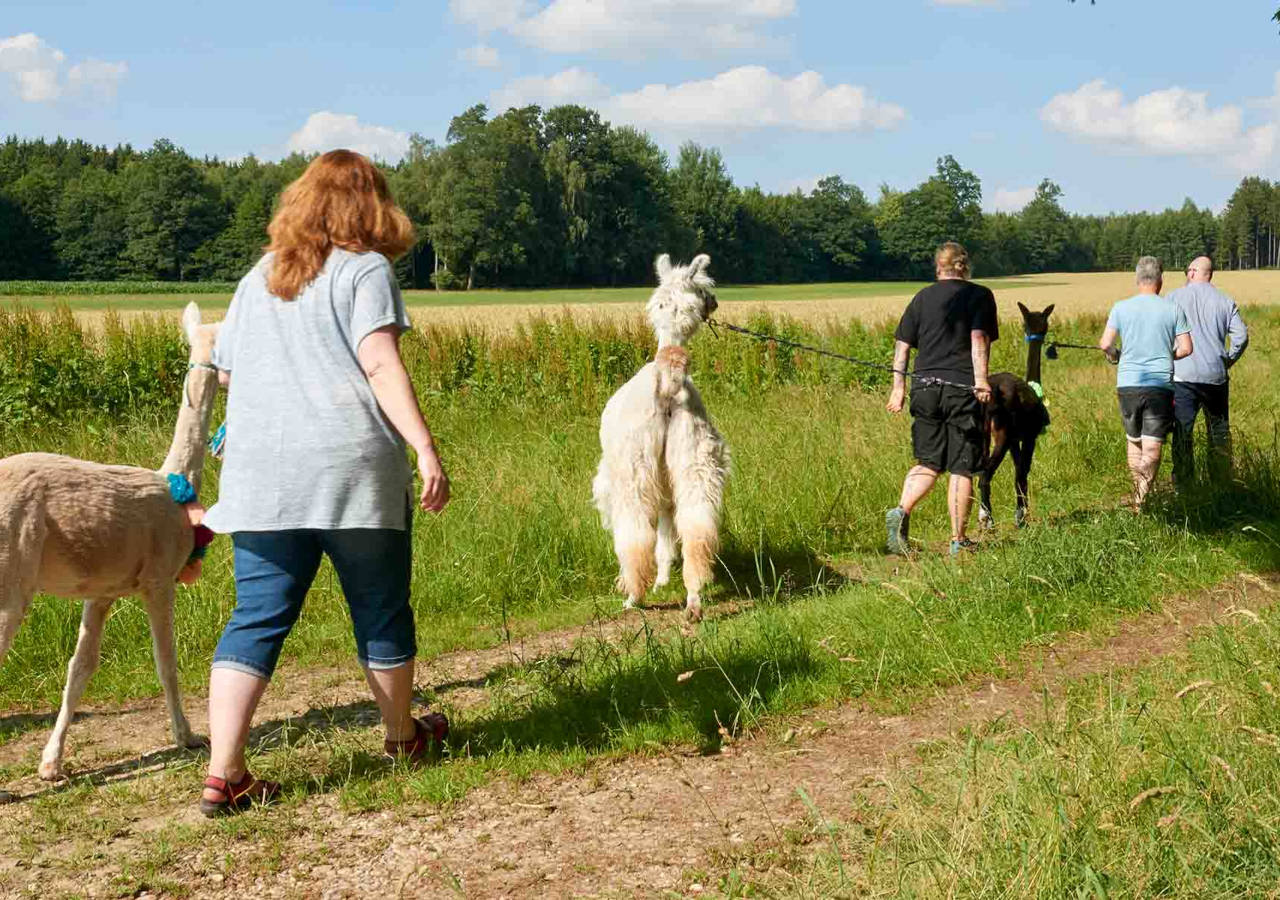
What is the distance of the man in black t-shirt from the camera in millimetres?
7824

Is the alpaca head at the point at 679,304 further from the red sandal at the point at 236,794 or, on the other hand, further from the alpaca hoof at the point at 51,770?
the alpaca hoof at the point at 51,770

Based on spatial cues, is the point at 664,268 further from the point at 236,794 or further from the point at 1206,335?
the point at 1206,335

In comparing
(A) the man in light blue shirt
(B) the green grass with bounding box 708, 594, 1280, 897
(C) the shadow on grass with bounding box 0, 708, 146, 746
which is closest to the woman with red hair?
(B) the green grass with bounding box 708, 594, 1280, 897

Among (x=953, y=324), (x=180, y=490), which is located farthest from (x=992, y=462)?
(x=180, y=490)

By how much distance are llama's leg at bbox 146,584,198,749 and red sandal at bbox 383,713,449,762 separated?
3.08ft

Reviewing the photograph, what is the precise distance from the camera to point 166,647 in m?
4.62

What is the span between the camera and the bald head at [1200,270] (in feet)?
32.6

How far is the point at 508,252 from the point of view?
7062 cm

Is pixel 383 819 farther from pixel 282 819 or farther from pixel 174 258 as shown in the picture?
pixel 174 258

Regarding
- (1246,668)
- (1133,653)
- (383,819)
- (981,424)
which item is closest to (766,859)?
(383,819)

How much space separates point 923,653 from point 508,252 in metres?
67.7

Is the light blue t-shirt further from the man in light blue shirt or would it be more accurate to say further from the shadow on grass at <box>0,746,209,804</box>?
the shadow on grass at <box>0,746,209,804</box>

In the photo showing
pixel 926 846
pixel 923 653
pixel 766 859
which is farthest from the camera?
pixel 923 653

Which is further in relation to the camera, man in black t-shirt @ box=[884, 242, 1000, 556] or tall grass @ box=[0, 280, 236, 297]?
tall grass @ box=[0, 280, 236, 297]
